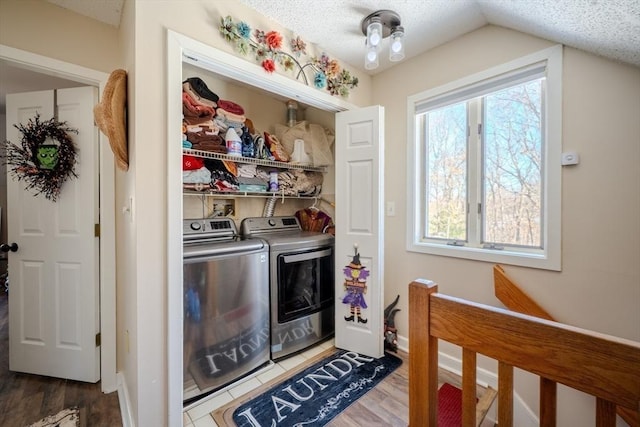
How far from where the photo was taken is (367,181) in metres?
2.11

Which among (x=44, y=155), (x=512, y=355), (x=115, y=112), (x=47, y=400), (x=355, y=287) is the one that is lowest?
(x=47, y=400)

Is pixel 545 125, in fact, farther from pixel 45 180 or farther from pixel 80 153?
pixel 45 180

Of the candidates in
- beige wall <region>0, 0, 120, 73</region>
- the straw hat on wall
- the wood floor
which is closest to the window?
the straw hat on wall

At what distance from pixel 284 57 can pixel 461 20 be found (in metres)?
1.20

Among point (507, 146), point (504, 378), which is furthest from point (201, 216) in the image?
point (507, 146)

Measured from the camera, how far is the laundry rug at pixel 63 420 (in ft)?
4.84

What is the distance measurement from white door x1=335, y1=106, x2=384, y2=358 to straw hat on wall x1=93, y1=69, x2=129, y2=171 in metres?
1.47

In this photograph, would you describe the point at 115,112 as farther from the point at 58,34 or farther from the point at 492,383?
the point at 492,383

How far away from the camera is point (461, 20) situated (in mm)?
1731

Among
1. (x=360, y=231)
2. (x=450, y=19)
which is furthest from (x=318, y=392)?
(x=450, y=19)

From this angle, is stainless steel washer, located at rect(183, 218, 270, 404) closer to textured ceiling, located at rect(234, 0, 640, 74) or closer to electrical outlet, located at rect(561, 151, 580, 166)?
textured ceiling, located at rect(234, 0, 640, 74)

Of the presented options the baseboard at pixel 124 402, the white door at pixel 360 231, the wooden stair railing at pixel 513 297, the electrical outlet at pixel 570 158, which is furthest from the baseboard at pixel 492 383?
the baseboard at pixel 124 402

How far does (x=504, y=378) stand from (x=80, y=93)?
2716 mm

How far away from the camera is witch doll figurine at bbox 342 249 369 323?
2125mm
